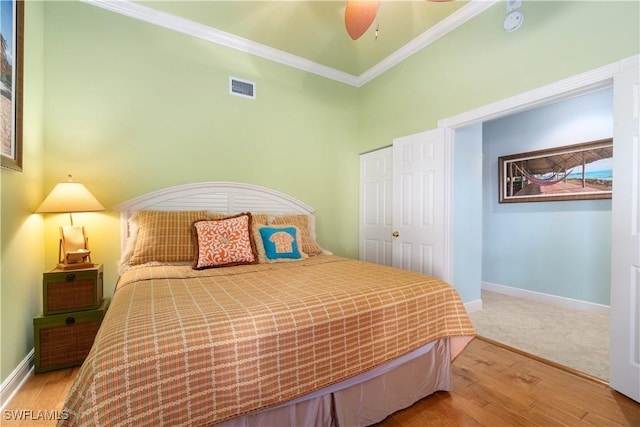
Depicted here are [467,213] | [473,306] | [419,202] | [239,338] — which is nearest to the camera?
[239,338]

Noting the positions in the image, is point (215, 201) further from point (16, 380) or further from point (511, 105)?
point (511, 105)

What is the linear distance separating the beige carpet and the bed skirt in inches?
45.5

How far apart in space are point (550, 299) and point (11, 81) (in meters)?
5.47

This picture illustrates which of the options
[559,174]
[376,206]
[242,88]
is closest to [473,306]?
[376,206]

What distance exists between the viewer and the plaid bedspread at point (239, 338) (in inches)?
33.7

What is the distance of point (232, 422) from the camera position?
108 centimetres

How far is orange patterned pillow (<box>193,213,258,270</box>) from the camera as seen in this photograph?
7.01 feet

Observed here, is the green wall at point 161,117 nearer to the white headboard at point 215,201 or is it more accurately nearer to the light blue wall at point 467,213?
the white headboard at point 215,201

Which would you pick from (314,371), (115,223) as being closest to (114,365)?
(314,371)

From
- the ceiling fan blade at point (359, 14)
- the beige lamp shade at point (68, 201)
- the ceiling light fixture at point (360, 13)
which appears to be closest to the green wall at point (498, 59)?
the ceiling light fixture at point (360, 13)

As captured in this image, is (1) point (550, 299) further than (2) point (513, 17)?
Yes

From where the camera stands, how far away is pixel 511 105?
225 centimetres

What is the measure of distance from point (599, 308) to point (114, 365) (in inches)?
174

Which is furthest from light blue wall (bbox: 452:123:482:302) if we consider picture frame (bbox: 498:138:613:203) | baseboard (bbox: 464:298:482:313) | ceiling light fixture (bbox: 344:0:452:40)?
ceiling light fixture (bbox: 344:0:452:40)
